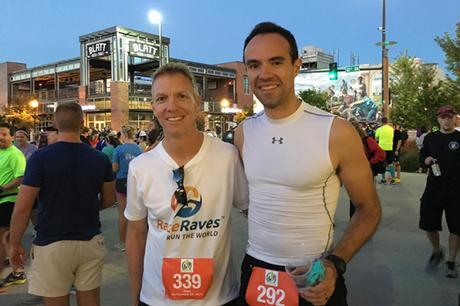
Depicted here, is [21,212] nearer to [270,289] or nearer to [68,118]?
[68,118]

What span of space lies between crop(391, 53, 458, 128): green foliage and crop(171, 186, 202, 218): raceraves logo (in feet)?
82.7

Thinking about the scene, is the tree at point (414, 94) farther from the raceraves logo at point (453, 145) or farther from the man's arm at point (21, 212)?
the man's arm at point (21, 212)

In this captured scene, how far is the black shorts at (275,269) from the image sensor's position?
197 centimetres

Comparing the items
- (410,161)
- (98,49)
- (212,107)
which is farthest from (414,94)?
(98,49)

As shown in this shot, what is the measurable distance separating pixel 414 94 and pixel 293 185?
103ft

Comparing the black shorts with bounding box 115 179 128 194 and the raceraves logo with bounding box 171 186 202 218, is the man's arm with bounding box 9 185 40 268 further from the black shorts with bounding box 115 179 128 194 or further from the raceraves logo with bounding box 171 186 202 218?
the black shorts with bounding box 115 179 128 194

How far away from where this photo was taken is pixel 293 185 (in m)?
1.96

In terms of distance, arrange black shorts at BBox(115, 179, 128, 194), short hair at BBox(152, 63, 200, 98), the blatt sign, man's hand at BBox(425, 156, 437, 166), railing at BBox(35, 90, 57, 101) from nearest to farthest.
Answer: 1. short hair at BBox(152, 63, 200, 98)
2. man's hand at BBox(425, 156, 437, 166)
3. black shorts at BBox(115, 179, 128, 194)
4. the blatt sign
5. railing at BBox(35, 90, 57, 101)

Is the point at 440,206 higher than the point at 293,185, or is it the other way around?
the point at 293,185

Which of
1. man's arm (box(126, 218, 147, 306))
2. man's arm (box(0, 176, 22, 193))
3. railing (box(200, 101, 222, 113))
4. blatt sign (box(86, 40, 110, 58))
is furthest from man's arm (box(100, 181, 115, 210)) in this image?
railing (box(200, 101, 222, 113))

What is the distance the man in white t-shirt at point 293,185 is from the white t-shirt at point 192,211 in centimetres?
14

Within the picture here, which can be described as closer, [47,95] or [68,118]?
[68,118]

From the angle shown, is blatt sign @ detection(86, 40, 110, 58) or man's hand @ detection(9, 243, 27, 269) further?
blatt sign @ detection(86, 40, 110, 58)

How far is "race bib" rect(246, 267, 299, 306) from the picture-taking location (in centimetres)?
193
